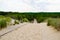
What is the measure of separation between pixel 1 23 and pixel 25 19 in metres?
27.0

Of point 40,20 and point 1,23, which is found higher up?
point 1,23

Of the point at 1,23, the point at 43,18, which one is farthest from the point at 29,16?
the point at 1,23

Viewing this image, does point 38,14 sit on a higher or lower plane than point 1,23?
lower

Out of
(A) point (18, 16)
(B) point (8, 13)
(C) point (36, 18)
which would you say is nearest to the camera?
(B) point (8, 13)

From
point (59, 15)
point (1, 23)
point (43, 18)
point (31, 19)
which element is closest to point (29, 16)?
point (31, 19)

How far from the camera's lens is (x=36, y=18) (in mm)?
47906

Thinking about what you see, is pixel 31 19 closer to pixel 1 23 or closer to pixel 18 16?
pixel 18 16

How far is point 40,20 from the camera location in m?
47.9

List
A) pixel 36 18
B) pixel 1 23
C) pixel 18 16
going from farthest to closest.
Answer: pixel 36 18 → pixel 18 16 → pixel 1 23

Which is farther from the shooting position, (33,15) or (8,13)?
(33,15)

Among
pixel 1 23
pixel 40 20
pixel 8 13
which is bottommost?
pixel 40 20

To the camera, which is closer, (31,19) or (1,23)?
(1,23)

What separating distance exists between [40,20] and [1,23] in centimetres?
2873

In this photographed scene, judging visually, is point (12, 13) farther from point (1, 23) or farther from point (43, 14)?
point (1, 23)
